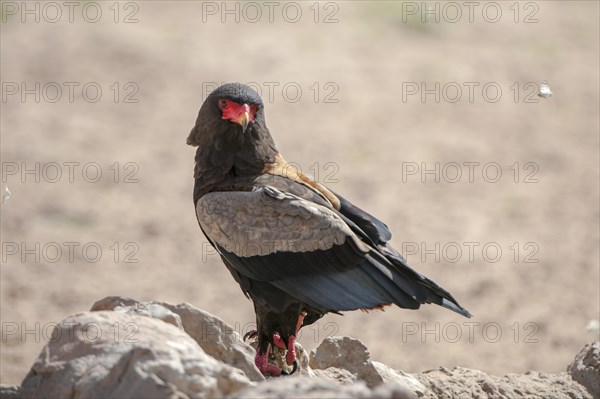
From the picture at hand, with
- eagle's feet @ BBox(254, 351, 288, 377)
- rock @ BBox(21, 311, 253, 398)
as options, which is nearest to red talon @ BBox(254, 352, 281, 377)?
eagle's feet @ BBox(254, 351, 288, 377)

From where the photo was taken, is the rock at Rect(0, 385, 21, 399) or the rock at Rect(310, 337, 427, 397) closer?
the rock at Rect(0, 385, 21, 399)

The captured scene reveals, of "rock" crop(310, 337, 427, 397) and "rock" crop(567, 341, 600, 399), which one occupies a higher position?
"rock" crop(310, 337, 427, 397)

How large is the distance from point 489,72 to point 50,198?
713 cm

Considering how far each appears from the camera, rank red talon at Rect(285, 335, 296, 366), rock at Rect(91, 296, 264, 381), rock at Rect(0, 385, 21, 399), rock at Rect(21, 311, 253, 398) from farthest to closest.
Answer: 1. red talon at Rect(285, 335, 296, 366)
2. rock at Rect(91, 296, 264, 381)
3. rock at Rect(0, 385, 21, 399)
4. rock at Rect(21, 311, 253, 398)

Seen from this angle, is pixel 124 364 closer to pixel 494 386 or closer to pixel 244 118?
pixel 244 118

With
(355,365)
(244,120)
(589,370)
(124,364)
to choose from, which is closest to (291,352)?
(355,365)

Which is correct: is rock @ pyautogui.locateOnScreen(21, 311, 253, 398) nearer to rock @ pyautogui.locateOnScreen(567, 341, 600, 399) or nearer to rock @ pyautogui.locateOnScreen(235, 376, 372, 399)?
rock @ pyautogui.locateOnScreen(235, 376, 372, 399)

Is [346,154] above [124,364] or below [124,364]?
below

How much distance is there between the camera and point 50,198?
13367mm

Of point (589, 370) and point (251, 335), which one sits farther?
point (251, 335)

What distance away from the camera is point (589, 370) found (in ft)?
24.2

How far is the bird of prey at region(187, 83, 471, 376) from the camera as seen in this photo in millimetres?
6883

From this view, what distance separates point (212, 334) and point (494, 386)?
197cm

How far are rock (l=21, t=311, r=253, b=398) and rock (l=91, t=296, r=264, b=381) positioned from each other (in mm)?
507
